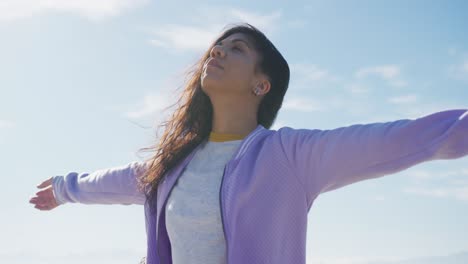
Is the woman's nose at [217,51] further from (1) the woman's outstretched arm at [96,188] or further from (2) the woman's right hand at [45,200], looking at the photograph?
(2) the woman's right hand at [45,200]

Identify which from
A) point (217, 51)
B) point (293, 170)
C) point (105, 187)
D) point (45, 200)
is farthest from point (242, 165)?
point (45, 200)

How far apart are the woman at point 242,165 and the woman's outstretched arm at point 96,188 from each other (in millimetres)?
10

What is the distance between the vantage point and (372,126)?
321 centimetres

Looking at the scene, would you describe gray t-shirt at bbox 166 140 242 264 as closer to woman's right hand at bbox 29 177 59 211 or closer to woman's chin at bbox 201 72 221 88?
woman's chin at bbox 201 72 221 88

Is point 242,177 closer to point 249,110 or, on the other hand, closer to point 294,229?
point 294,229

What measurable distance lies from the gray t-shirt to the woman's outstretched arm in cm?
71

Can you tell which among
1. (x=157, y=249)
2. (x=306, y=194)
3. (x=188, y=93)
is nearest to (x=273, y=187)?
(x=306, y=194)

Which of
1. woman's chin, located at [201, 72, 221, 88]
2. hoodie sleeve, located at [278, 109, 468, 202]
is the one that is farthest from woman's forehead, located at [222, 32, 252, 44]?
hoodie sleeve, located at [278, 109, 468, 202]

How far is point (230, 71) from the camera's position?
454 cm

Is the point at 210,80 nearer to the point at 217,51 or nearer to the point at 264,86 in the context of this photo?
the point at 217,51

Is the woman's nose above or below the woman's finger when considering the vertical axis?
above

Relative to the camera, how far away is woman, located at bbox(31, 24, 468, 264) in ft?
10.4

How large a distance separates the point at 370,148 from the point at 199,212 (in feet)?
4.62

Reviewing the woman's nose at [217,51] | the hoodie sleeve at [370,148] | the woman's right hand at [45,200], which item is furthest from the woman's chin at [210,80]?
the woman's right hand at [45,200]
